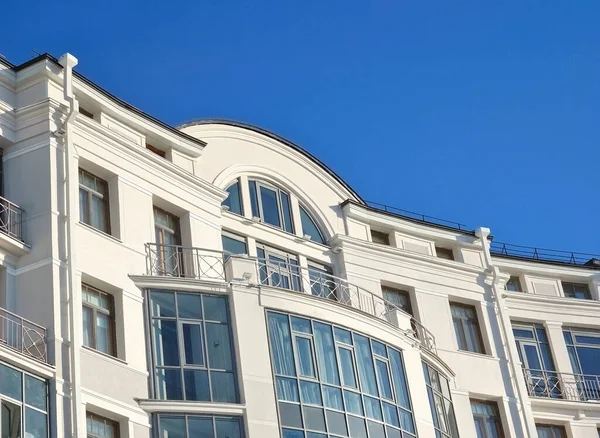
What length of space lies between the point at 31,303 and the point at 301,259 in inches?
391

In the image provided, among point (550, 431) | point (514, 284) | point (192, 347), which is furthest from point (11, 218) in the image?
point (514, 284)

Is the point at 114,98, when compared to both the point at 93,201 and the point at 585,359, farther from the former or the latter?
the point at 585,359

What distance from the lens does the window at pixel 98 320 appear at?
90.1ft

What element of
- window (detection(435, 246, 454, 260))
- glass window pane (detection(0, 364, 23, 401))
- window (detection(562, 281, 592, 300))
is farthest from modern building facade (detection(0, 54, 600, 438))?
window (detection(562, 281, 592, 300))

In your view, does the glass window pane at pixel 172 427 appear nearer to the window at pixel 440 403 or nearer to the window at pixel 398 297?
the window at pixel 440 403

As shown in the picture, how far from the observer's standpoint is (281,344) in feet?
95.5

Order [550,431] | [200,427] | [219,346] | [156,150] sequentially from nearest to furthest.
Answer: [200,427], [219,346], [156,150], [550,431]

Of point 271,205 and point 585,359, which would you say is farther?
point 585,359

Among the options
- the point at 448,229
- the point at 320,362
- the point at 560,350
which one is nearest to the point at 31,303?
the point at 320,362

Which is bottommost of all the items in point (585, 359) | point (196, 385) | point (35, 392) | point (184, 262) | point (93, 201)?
point (35, 392)

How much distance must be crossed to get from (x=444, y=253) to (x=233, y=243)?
27.1 ft

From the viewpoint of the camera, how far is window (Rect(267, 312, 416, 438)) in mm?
28562

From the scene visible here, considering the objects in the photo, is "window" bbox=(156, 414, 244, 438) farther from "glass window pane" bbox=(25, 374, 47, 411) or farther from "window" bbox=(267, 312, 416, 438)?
"glass window pane" bbox=(25, 374, 47, 411)

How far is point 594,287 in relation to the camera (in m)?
41.8
